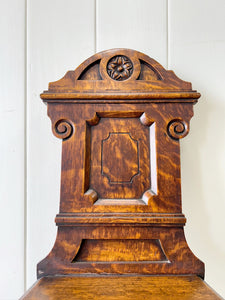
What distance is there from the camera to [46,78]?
580mm

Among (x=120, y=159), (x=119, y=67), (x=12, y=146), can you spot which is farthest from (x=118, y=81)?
(x=12, y=146)

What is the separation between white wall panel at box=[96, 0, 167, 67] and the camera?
22.7 inches

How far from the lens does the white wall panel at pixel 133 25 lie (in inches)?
22.7

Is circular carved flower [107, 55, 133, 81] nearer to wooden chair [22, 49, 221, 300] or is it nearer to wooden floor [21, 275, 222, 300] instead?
wooden chair [22, 49, 221, 300]

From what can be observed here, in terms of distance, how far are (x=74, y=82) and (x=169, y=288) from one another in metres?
0.40

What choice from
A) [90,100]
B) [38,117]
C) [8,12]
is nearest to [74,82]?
[90,100]

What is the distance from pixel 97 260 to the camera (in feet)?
1.48

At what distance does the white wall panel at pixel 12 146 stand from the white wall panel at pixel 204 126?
37 centimetres

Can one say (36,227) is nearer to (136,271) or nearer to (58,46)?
(136,271)

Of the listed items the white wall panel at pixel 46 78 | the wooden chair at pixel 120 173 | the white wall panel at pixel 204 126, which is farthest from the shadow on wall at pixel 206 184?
the white wall panel at pixel 46 78

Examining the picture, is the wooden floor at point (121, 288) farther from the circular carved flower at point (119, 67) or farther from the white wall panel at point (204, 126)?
the circular carved flower at point (119, 67)

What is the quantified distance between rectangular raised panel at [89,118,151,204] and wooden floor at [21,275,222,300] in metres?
0.15

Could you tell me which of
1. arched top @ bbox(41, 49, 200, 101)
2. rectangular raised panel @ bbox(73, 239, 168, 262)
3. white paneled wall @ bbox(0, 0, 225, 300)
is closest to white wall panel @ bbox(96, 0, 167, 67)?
white paneled wall @ bbox(0, 0, 225, 300)

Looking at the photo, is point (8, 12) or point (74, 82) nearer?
point (74, 82)
